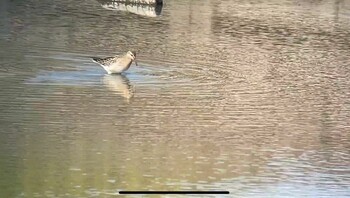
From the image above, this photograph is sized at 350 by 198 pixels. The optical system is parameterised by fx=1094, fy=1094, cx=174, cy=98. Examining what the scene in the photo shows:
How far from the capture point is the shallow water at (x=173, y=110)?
Result: 7242mm

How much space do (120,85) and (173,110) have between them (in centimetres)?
117

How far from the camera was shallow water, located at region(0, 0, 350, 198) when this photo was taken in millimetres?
7242

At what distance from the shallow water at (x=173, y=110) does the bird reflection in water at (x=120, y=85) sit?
1 centimetres

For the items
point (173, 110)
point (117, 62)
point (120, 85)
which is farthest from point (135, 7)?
point (173, 110)

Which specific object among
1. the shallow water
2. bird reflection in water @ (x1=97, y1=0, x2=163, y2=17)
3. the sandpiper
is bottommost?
the shallow water

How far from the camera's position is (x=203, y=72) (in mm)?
11383

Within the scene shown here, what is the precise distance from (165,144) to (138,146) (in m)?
0.24

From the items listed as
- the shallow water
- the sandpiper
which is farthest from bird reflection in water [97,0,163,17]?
the sandpiper

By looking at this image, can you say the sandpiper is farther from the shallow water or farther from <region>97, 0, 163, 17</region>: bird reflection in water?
<region>97, 0, 163, 17</region>: bird reflection in water

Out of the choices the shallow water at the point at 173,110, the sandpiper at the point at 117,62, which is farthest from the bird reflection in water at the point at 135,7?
the sandpiper at the point at 117,62

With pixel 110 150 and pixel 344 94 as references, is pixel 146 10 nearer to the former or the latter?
pixel 344 94

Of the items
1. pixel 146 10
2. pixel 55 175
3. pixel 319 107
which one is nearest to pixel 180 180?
pixel 55 175

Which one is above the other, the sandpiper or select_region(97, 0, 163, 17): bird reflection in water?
select_region(97, 0, 163, 17): bird reflection in water

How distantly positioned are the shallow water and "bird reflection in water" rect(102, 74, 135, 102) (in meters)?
0.01
